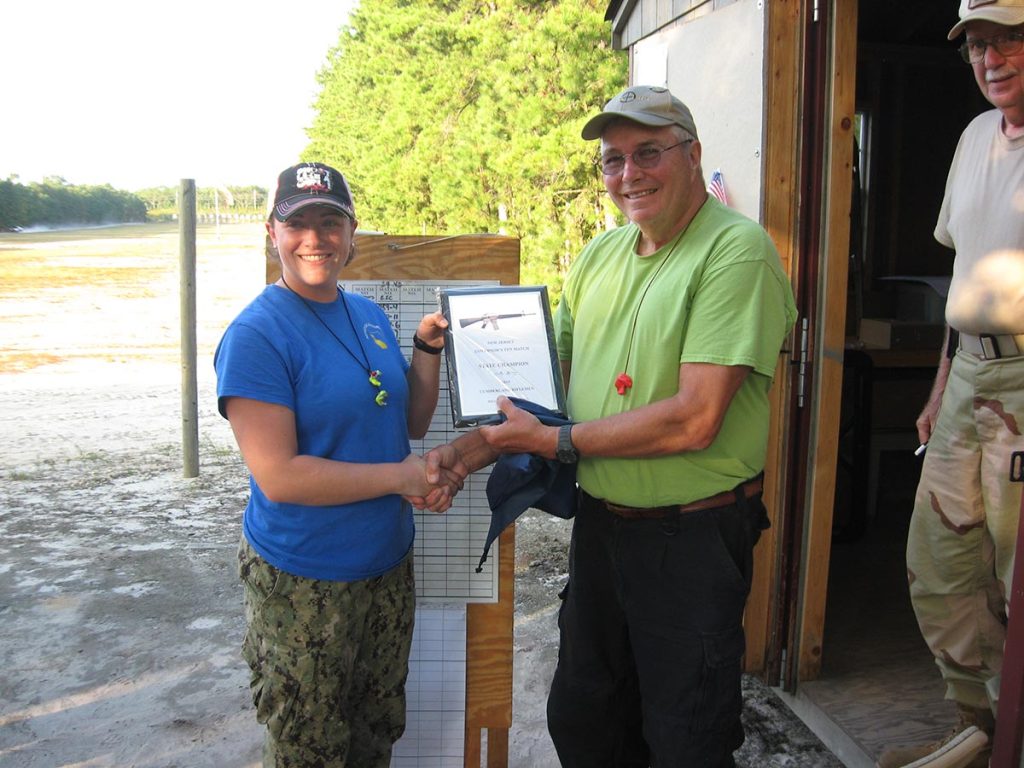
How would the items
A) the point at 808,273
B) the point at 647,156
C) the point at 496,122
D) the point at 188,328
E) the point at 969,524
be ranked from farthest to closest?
the point at 496,122
the point at 188,328
the point at 808,273
the point at 969,524
the point at 647,156

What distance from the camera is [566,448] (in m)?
2.03

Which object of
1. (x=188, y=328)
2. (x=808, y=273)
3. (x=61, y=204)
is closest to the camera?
(x=808, y=273)

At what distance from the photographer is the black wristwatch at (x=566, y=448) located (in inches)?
80.0

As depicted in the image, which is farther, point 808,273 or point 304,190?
point 808,273

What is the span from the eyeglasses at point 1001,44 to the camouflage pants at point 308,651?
2007 millimetres

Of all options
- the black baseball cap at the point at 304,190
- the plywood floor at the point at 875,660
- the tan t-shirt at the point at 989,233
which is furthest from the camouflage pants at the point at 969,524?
the black baseball cap at the point at 304,190

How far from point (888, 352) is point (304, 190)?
362 centimetres

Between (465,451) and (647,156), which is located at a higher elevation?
(647,156)

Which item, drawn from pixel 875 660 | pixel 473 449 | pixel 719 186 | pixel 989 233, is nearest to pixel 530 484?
Result: pixel 473 449

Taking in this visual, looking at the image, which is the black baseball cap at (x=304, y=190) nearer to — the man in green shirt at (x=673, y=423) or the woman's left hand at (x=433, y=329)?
the woman's left hand at (x=433, y=329)

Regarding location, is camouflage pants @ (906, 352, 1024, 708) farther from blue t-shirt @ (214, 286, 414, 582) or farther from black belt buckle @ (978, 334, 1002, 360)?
blue t-shirt @ (214, 286, 414, 582)

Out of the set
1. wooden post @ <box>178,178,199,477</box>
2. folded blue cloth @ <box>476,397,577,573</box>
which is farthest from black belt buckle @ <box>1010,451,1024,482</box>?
wooden post @ <box>178,178,199,477</box>

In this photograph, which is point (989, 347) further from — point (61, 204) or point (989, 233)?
point (61, 204)

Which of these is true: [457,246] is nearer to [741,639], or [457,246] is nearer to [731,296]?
[731,296]
